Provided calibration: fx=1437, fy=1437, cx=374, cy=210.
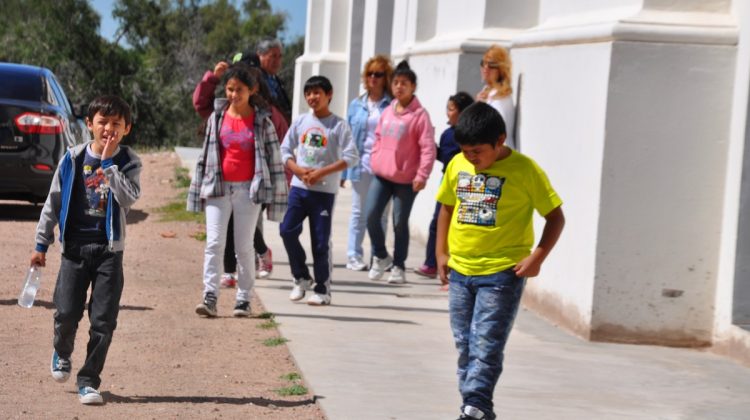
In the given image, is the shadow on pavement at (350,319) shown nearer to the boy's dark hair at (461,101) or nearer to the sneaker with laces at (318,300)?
the sneaker with laces at (318,300)

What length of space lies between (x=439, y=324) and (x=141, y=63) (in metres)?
31.8

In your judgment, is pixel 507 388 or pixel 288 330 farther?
pixel 288 330

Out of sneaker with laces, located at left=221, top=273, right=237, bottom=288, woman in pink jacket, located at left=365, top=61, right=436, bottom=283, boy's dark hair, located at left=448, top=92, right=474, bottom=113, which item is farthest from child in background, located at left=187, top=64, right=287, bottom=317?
boy's dark hair, located at left=448, top=92, right=474, bottom=113

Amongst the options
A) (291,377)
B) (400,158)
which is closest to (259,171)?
(291,377)

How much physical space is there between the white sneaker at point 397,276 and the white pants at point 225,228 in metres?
2.45

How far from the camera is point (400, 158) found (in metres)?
11.6

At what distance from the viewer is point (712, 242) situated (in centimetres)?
892

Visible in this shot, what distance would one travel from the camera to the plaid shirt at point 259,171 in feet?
30.8

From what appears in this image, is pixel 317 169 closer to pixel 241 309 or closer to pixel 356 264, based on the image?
pixel 241 309

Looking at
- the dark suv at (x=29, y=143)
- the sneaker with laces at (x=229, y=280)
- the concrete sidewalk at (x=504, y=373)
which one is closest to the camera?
the concrete sidewalk at (x=504, y=373)

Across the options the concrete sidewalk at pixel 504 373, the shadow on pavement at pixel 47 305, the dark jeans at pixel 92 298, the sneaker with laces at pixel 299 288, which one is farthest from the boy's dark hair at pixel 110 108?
the sneaker with laces at pixel 299 288

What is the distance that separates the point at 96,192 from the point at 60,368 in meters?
0.88

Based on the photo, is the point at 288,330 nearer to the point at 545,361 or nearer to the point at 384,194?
the point at 545,361

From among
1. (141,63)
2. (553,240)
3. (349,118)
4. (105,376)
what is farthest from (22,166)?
(141,63)
